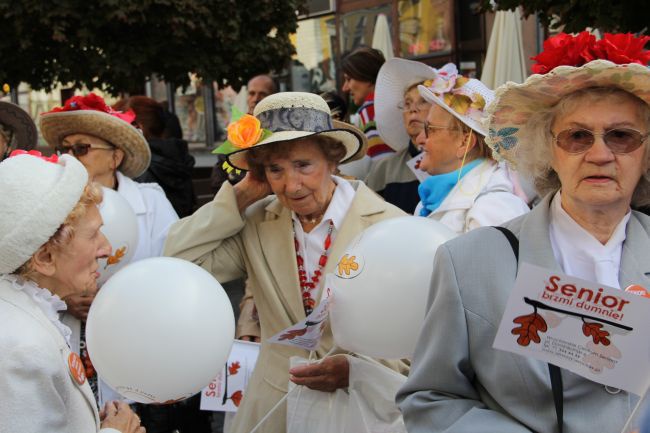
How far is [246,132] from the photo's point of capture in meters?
3.12

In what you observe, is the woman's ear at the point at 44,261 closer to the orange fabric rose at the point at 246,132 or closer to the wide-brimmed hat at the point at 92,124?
the orange fabric rose at the point at 246,132

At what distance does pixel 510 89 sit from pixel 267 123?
1.13 meters

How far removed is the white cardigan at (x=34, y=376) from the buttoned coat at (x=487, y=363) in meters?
0.90

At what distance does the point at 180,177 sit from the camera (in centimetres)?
661

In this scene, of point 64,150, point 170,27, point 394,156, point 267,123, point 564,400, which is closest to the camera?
point 564,400

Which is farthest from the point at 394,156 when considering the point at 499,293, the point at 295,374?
the point at 499,293

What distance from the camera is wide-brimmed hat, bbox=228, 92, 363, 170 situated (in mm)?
3111

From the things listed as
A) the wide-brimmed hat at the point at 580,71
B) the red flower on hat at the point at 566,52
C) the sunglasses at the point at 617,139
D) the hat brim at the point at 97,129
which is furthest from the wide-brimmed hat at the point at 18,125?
the sunglasses at the point at 617,139

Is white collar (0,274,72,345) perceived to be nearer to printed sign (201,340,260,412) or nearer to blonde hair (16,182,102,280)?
blonde hair (16,182,102,280)

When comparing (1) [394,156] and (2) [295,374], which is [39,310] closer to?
(2) [295,374]

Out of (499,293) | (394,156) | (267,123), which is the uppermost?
(267,123)

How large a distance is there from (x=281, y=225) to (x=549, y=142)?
48.5 inches

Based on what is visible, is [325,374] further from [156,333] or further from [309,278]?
[156,333]

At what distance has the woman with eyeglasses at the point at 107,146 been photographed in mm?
4168
